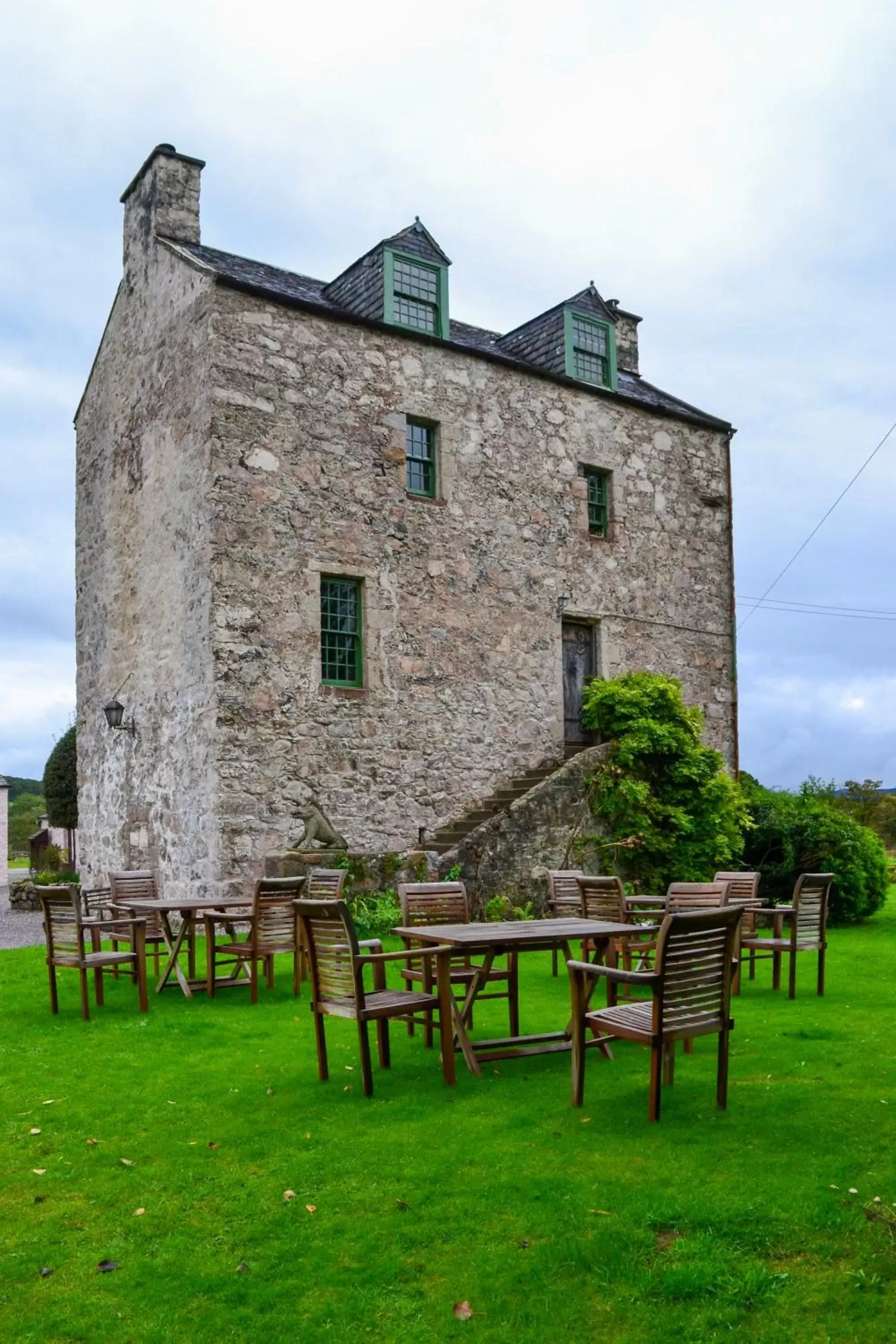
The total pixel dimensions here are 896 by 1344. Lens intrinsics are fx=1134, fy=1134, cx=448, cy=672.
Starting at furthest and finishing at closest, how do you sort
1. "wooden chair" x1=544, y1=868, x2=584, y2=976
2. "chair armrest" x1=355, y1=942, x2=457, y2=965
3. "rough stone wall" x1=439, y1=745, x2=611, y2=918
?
"rough stone wall" x1=439, y1=745, x2=611, y2=918 < "wooden chair" x1=544, y1=868, x2=584, y2=976 < "chair armrest" x1=355, y1=942, x2=457, y2=965

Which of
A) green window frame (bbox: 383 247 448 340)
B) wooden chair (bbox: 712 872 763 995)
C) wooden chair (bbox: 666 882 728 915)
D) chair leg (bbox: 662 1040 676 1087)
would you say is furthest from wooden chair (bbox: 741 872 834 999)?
green window frame (bbox: 383 247 448 340)

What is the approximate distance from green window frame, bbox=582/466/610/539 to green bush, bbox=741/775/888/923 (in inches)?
208

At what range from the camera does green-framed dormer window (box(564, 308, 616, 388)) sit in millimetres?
19750

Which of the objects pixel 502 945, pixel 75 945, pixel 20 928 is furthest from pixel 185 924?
pixel 20 928

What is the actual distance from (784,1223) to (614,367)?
58.6 ft

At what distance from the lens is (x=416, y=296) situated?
17.7 m

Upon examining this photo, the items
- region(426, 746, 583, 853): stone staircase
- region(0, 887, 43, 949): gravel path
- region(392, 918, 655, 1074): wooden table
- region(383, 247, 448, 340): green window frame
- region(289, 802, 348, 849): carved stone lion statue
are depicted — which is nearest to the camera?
region(392, 918, 655, 1074): wooden table

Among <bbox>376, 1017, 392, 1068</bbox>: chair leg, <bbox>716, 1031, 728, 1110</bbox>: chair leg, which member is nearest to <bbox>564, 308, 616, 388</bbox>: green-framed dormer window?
<bbox>376, 1017, 392, 1068</bbox>: chair leg

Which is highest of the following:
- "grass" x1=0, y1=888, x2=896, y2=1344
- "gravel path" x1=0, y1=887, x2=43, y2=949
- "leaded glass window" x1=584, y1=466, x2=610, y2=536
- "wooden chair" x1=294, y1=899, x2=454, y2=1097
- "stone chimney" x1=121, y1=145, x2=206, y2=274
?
"stone chimney" x1=121, y1=145, x2=206, y2=274

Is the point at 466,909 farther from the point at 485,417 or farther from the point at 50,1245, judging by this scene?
the point at 485,417

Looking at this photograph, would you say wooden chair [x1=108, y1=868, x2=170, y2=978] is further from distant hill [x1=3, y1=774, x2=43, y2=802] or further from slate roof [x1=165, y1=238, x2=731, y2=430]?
distant hill [x1=3, y1=774, x2=43, y2=802]

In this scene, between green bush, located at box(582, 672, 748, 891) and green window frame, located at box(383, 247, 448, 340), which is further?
green window frame, located at box(383, 247, 448, 340)

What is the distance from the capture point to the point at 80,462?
67.2ft

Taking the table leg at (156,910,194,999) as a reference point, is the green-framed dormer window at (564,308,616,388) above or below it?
above
